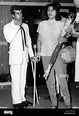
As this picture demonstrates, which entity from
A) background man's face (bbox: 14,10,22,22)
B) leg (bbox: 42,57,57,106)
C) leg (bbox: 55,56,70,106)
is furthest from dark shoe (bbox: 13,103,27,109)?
background man's face (bbox: 14,10,22,22)

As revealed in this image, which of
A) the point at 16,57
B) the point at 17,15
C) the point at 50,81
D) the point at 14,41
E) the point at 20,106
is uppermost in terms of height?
the point at 17,15

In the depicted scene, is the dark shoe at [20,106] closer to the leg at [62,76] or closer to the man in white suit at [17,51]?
the man in white suit at [17,51]

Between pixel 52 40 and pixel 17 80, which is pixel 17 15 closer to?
pixel 52 40

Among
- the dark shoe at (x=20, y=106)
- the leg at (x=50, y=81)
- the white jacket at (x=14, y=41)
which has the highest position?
the white jacket at (x=14, y=41)

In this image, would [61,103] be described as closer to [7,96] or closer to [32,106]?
[32,106]

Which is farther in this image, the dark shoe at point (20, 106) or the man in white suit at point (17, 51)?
the dark shoe at point (20, 106)

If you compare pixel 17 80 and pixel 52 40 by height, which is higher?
pixel 52 40

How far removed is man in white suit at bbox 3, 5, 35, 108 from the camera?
11.6 feet

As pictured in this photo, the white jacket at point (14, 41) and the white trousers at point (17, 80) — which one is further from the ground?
the white jacket at point (14, 41)

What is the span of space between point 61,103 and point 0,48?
4.65 ft

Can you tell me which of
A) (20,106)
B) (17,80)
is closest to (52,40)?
(17,80)

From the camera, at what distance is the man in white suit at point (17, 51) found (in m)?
3.53

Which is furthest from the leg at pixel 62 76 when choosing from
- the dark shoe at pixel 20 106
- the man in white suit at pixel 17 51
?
the dark shoe at pixel 20 106

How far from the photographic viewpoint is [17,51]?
355cm
